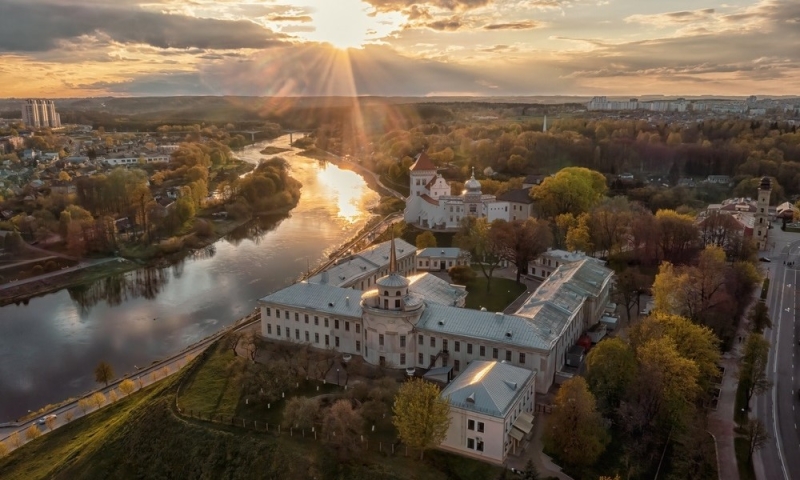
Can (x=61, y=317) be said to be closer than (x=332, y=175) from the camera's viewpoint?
Yes

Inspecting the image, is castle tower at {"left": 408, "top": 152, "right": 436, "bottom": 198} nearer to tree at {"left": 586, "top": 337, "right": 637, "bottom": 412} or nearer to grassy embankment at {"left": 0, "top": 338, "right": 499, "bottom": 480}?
grassy embankment at {"left": 0, "top": 338, "right": 499, "bottom": 480}

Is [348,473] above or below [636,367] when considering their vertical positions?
below

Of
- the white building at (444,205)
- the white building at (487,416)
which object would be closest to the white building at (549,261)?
the white building at (444,205)

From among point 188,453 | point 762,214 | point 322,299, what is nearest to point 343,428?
point 188,453

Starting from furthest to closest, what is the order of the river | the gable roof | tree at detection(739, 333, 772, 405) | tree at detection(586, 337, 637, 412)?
the river → tree at detection(739, 333, 772, 405) → tree at detection(586, 337, 637, 412) → the gable roof

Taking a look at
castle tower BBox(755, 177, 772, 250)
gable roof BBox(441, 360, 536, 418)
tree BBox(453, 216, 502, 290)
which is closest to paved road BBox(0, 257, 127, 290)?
tree BBox(453, 216, 502, 290)

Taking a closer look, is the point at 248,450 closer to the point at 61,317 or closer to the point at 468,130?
the point at 61,317

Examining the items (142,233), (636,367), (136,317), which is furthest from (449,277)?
(142,233)
